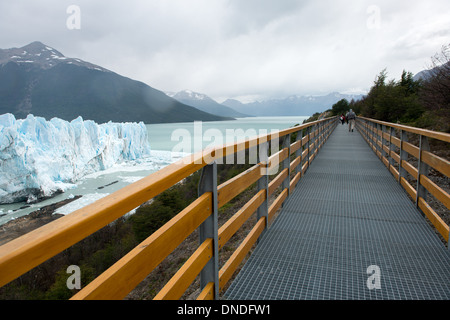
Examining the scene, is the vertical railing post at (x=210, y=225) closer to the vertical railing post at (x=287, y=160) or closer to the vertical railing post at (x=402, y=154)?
the vertical railing post at (x=287, y=160)

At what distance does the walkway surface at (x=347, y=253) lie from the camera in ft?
8.51

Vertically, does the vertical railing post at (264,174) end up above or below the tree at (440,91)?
below

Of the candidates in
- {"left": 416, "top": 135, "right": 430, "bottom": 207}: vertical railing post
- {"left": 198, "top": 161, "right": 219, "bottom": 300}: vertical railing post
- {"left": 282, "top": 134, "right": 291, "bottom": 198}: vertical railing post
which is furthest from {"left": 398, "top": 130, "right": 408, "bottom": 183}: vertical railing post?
{"left": 198, "top": 161, "right": 219, "bottom": 300}: vertical railing post

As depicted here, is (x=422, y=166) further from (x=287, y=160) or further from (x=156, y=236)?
(x=156, y=236)

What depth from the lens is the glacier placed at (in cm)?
3653

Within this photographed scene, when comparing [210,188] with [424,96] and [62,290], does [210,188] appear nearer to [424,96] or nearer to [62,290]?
[424,96]

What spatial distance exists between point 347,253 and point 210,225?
1926mm

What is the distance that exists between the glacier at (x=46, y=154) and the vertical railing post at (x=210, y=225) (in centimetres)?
3981

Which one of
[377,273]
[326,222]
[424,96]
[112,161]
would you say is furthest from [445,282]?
[112,161]

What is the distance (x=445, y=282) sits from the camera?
2678 millimetres

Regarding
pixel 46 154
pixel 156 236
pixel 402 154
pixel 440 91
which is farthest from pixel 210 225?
pixel 46 154

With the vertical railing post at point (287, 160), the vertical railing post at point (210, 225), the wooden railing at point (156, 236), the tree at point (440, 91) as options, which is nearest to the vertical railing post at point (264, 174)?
the wooden railing at point (156, 236)

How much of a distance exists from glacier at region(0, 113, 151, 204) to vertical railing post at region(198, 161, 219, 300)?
39812 mm

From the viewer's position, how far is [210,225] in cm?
209
